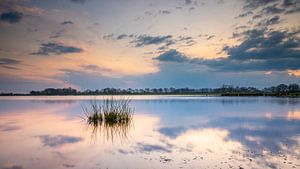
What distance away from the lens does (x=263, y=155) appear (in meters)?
7.24

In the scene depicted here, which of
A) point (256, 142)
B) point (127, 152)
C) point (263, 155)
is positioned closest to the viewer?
point (263, 155)

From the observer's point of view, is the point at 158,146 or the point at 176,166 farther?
the point at 158,146

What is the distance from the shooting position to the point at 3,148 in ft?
27.0

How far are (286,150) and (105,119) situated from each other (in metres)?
9.77

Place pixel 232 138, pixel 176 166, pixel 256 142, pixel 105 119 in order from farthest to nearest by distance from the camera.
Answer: pixel 105 119
pixel 232 138
pixel 256 142
pixel 176 166

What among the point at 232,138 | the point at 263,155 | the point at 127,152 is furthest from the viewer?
the point at 232,138

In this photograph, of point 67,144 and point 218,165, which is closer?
point 218,165

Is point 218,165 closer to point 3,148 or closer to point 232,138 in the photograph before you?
point 232,138

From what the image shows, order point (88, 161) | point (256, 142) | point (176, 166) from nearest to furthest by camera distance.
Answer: point (176, 166) < point (88, 161) < point (256, 142)

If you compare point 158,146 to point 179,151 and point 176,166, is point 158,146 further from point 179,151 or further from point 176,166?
point 176,166

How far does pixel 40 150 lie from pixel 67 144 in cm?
114

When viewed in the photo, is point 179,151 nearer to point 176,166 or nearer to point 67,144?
point 176,166

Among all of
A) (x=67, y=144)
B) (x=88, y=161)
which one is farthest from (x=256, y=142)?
(x=67, y=144)

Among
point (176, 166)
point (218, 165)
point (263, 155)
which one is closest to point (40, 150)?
point (176, 166)
